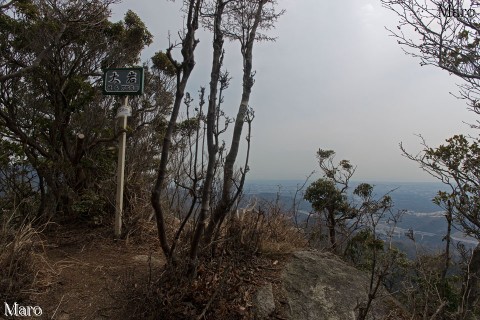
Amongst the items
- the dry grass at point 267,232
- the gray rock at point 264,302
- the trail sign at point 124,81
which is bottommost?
the gray rock at point 264,302

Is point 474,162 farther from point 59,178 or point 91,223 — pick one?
point 59,178

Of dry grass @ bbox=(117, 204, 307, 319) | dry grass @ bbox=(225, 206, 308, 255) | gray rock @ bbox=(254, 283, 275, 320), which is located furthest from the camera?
dry grass @ bbox=(225, 206, 308, 255)

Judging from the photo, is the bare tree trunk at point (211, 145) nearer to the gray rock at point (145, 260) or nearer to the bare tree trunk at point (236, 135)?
the bare tree trunk at point (236, 135)

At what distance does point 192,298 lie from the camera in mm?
2996

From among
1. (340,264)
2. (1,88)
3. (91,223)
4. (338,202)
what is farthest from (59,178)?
(338,202)

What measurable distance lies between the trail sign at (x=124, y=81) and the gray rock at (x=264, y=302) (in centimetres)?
300

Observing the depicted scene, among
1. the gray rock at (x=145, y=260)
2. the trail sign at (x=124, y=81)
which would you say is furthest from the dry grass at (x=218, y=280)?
the trail sign at (x=124, y=81)

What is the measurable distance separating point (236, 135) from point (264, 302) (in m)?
1.54

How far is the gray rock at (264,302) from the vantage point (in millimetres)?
3066

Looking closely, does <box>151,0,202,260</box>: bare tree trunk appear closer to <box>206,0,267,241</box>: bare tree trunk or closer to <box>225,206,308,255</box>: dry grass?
<box>206,0,267,241</box>: bare tree trunk

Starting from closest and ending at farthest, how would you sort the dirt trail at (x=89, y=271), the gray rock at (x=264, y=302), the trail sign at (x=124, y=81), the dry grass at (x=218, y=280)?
the dry grass at (x=218, y=280)
the gray rock at (x=264, y=302)
the dirt trail at (x=89, y=271)
the trail sign at (x=124, y=81)

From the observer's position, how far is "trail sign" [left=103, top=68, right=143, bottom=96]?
15.6 feet

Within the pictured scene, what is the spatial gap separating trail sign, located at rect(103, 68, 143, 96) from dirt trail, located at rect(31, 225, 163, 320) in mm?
2007

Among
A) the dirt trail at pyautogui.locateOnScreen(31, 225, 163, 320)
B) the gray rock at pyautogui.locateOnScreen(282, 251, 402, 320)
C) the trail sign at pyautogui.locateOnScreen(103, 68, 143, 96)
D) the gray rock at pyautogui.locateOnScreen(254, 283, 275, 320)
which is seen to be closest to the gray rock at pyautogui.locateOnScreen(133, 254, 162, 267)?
the dirt trail at pyautogui.locateOnScreen(31, 225, 163, 320)
